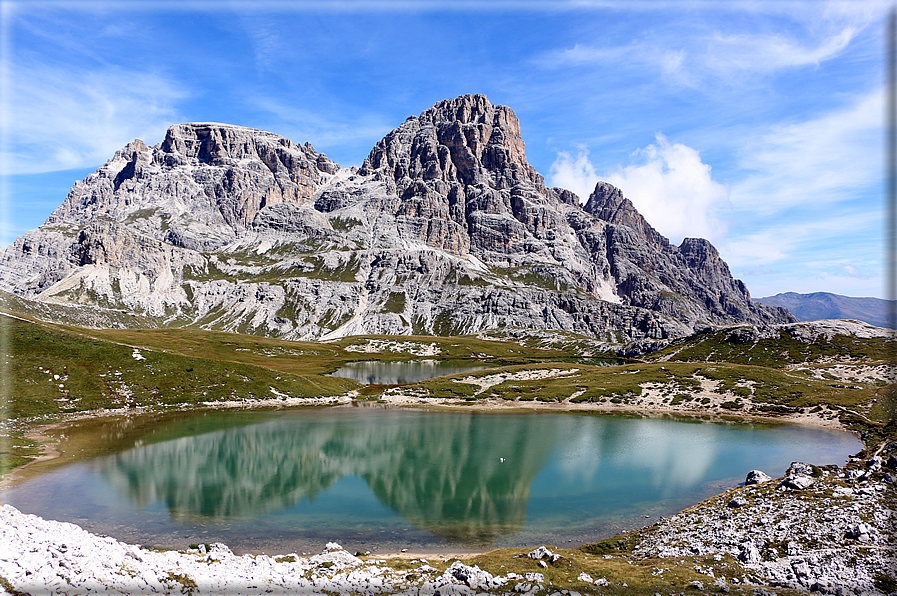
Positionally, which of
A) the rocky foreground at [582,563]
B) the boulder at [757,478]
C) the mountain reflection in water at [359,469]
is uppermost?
the rocky foreground at [582,563]

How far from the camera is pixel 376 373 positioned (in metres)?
150

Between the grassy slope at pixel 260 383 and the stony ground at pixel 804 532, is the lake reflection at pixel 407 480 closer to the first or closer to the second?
the stony ground at pixel 804 532

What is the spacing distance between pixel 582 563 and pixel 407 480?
27723 mm

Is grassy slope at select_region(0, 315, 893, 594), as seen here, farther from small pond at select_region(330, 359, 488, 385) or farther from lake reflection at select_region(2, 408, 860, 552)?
small pond at select_region(330, 359, 488, 385)

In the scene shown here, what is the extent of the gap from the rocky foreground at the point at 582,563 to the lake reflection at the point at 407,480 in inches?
306

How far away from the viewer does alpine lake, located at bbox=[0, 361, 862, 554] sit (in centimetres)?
3281

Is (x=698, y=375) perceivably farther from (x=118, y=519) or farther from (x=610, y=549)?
(x=118, y=519)

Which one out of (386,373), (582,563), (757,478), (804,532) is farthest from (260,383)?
(804,532)

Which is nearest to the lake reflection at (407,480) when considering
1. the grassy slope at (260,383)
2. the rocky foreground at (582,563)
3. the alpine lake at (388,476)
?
the alpine lake at (388,476)

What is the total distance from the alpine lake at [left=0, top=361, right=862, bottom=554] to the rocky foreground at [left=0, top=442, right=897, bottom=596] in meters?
8.11

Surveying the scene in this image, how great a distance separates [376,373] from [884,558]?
457 feet

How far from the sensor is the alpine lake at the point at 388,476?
3281 cm

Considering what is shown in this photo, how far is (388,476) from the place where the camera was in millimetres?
47562

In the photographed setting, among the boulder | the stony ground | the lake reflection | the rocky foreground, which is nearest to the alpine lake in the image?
the lake reflection
